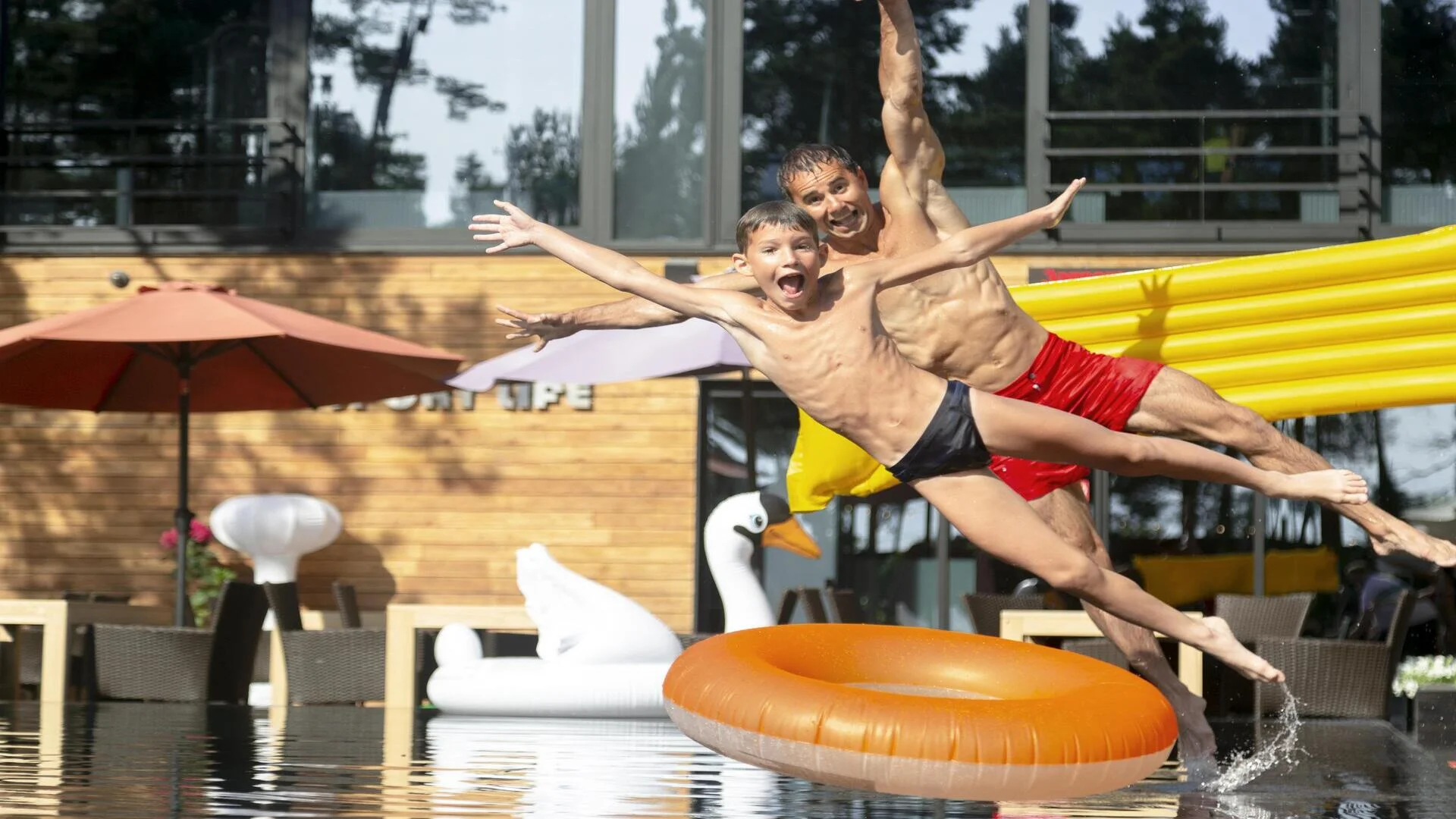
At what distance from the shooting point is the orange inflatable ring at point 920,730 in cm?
399

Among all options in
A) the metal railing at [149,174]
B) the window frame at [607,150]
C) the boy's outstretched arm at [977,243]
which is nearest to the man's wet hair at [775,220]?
the boy's outstretched arm at [977,243]

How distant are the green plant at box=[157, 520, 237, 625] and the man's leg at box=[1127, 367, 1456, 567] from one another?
7.86 m

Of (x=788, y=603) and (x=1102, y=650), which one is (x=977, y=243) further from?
(x=788, y=603)

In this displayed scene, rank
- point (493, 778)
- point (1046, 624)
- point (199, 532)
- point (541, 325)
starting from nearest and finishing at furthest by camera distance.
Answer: point (493, 778)
point (541, 325)
point (1046, 624)
point (199, 532)

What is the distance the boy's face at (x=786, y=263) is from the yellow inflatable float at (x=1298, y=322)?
2.91m

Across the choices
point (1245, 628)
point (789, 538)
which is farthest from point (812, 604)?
point (1245, 628)

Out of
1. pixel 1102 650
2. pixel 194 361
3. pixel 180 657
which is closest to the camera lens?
pixel 1102 650

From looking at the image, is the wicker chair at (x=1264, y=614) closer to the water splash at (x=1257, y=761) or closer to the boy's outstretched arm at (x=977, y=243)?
the water splash at (x=1257, y=761)

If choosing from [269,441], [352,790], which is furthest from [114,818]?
[269,441]

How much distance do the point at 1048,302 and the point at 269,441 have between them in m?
7.07

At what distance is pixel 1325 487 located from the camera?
492 centimetres

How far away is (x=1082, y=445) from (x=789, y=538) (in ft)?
15.5

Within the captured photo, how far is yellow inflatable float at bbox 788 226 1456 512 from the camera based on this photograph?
23.0 feet

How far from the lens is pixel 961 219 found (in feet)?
18.2
